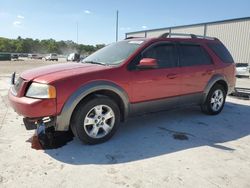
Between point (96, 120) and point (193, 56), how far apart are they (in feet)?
8.70

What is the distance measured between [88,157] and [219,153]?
6.36 ft

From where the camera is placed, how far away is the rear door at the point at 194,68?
5258mm

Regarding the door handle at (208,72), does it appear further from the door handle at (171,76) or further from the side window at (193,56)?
the door handle at (171,76)

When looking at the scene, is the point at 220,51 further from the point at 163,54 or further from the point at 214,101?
the point at 163,54

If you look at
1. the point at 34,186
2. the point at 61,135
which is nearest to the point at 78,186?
the point at 34,186

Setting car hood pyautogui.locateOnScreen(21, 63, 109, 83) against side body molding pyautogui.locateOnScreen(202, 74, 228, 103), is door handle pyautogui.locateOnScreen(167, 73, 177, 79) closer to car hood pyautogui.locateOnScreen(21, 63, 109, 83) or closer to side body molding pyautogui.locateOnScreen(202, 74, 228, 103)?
side body molding pyautogui.locateOnScreen(202, 74, 228, 103)

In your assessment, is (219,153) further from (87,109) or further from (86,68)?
(86,68)

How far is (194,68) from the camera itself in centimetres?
542

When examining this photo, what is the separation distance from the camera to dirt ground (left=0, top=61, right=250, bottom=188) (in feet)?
10.1

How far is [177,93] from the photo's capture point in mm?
5164

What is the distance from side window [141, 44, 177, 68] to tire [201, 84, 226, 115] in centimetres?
142

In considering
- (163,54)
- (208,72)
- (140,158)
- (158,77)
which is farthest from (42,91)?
(208,72)

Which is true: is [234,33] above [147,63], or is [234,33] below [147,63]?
above

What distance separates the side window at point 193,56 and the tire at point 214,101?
67 cm
